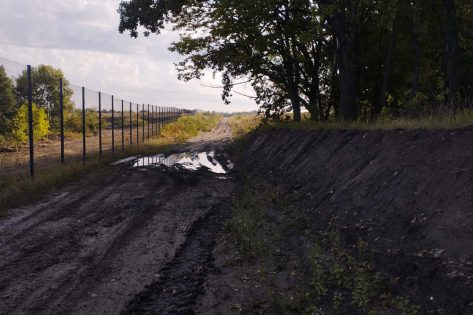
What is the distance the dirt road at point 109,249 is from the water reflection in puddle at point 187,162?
5850mm

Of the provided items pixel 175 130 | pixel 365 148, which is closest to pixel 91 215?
pixel 365 148

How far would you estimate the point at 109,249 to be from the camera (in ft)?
25.3

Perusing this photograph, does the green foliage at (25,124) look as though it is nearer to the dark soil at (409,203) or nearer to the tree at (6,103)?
the tree at (6,103)

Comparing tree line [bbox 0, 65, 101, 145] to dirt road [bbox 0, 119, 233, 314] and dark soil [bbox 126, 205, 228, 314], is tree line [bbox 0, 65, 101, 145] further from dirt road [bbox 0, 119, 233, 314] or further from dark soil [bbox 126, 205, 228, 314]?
dark soil [bbox 126, 205, 228, 314]

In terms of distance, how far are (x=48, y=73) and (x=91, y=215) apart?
61.9 meters

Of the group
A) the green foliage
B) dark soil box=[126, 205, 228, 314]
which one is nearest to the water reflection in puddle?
dark soil box=[126, 205, 228, 314]

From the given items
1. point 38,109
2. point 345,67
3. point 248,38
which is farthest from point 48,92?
point 345,67

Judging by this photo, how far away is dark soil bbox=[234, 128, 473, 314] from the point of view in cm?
475

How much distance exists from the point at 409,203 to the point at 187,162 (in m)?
15.9

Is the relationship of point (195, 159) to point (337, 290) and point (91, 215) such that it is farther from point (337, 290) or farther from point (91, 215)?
point (337, 290)

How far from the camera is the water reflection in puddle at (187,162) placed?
775 inches

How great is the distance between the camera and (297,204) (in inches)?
406

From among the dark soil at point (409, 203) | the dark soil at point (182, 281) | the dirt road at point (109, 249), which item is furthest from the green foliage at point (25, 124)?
the dark soil at point (182, 281)

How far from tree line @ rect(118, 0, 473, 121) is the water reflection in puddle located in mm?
5556
